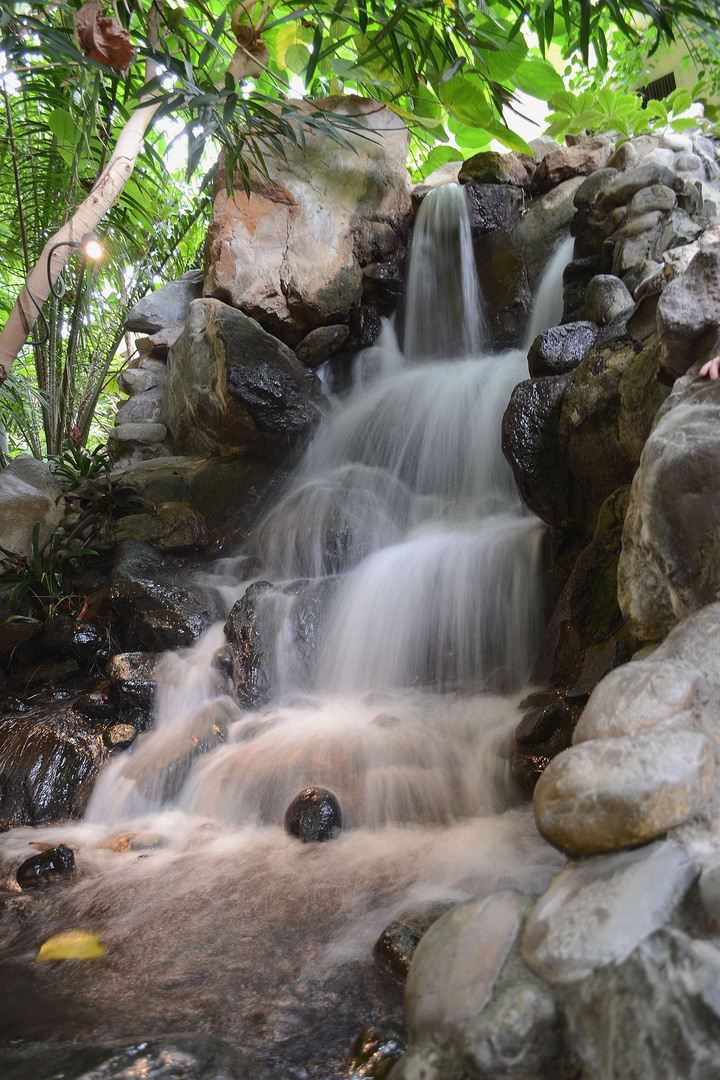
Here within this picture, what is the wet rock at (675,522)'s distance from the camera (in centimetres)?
189

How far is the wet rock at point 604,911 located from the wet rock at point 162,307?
792cm

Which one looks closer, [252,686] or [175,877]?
[175,877]

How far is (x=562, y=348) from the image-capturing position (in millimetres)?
4227

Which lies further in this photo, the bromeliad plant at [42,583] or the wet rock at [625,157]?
the wet rock at [625,157]

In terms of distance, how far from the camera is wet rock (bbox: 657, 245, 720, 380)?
2303 mm

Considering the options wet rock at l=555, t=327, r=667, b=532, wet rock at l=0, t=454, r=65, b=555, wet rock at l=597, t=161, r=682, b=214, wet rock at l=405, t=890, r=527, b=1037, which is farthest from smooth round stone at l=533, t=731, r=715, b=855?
wet rock at l=0, t=454, r=65, b=555

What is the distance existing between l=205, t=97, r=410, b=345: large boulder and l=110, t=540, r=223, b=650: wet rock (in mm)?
2904

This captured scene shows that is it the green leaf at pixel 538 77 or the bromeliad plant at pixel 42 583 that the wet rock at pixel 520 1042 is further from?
the bromeliad plant at pixel 42 583

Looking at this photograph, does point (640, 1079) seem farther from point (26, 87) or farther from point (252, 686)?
point (26, 87)

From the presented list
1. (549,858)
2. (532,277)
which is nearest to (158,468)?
(532,277)

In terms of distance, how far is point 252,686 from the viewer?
427cm

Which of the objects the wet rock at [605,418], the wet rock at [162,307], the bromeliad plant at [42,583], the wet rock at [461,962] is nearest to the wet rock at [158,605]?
the bromeliad plant at [42,583]

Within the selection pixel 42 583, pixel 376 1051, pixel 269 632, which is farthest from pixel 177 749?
pixel 376 1051

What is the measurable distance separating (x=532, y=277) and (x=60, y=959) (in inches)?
266
